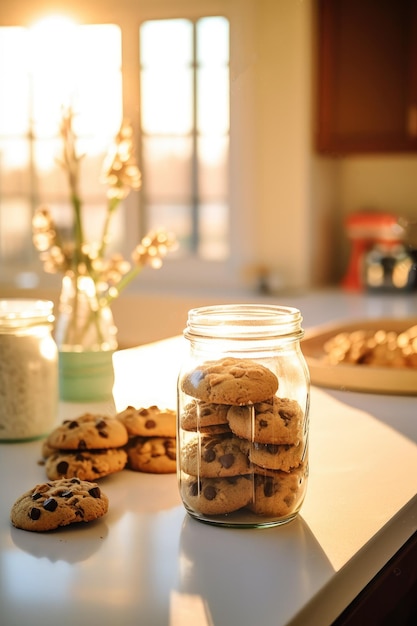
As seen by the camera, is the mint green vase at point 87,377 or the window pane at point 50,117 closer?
the mint green vase at point 87,377

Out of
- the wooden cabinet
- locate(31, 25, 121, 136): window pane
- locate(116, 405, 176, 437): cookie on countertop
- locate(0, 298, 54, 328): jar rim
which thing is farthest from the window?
locate(116, 405, 176, 437): cookie on countertop

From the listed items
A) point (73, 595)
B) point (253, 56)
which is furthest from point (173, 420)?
point (253, 56)

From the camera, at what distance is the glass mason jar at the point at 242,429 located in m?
0.80

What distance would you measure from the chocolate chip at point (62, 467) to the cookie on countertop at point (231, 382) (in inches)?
6.7

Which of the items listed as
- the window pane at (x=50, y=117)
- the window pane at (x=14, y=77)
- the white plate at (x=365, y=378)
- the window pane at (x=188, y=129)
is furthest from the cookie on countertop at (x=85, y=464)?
the window pane at (x=188, y=129)

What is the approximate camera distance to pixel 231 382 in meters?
0.80

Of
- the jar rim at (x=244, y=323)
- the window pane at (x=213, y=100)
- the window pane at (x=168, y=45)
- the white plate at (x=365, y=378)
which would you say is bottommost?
the white plate at (x=365, y=378)

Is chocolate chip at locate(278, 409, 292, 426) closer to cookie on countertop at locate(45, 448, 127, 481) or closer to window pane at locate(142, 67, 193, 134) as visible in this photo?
cookie on countertop at locate(45, 448, 127, 481)

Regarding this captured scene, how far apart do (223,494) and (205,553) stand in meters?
0.07

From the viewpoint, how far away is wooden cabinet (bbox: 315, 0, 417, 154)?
2.98 meters

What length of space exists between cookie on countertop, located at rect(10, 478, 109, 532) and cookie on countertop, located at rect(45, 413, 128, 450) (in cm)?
10

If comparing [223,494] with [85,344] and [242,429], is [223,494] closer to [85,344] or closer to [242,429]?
[242,429]

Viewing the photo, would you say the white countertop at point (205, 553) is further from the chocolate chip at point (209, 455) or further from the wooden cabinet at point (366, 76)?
the wooden cabinet at point (366, 76)

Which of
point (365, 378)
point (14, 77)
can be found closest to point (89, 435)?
point (365, 378)
